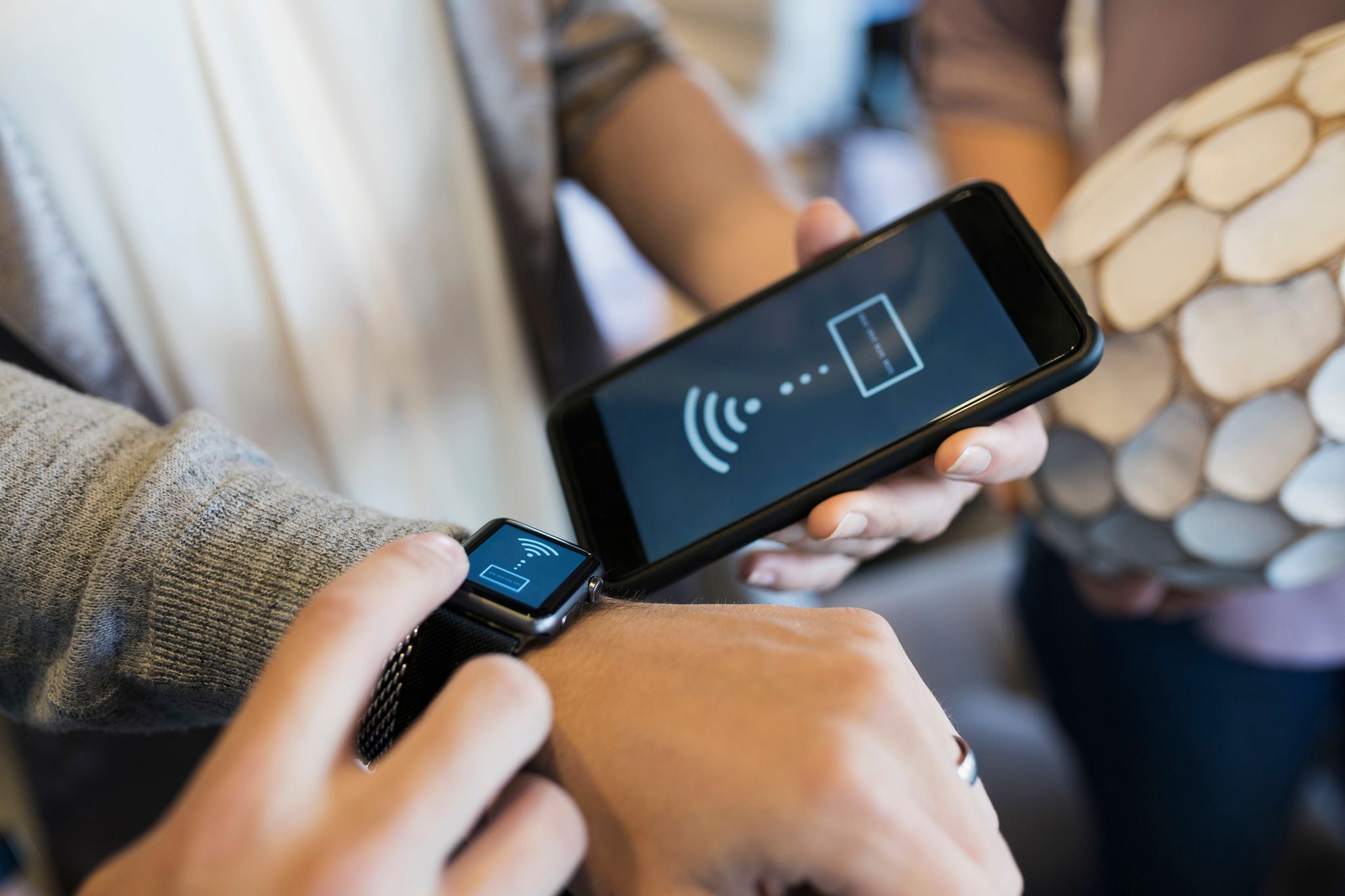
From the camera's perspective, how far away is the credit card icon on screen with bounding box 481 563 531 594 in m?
0.33

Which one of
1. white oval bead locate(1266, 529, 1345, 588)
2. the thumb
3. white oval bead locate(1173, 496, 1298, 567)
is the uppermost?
the thumb

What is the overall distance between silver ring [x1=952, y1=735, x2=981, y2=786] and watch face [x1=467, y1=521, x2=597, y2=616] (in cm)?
16

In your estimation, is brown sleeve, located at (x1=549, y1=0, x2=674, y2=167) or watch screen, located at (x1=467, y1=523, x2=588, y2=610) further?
brown sleeve, located at (x1=549, y1=0, x2=674, y2=167)

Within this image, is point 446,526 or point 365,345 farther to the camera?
point 365,345

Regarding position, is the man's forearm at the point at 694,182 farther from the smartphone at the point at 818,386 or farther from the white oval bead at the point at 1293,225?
the white oval bead at the point at 1293,225

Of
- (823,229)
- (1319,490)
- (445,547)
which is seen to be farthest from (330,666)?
(1319,490)

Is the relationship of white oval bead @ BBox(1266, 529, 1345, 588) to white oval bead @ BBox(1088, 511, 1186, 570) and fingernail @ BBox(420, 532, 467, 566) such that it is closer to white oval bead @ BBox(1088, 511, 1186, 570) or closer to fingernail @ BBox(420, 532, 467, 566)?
white oval bead @ BBox(1088, 511, 1186, 570)

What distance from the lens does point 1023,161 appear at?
2.23 ft

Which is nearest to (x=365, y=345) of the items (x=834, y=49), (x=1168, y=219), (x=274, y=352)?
(x=274, y=352)

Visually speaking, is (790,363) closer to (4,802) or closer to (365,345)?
(365,345)

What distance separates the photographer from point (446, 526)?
0.37 m

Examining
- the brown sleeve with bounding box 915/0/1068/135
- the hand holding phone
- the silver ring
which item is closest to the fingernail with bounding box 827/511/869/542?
the hand holding phone

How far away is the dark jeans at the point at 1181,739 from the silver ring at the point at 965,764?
452mm

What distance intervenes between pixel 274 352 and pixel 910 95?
4.62ft
